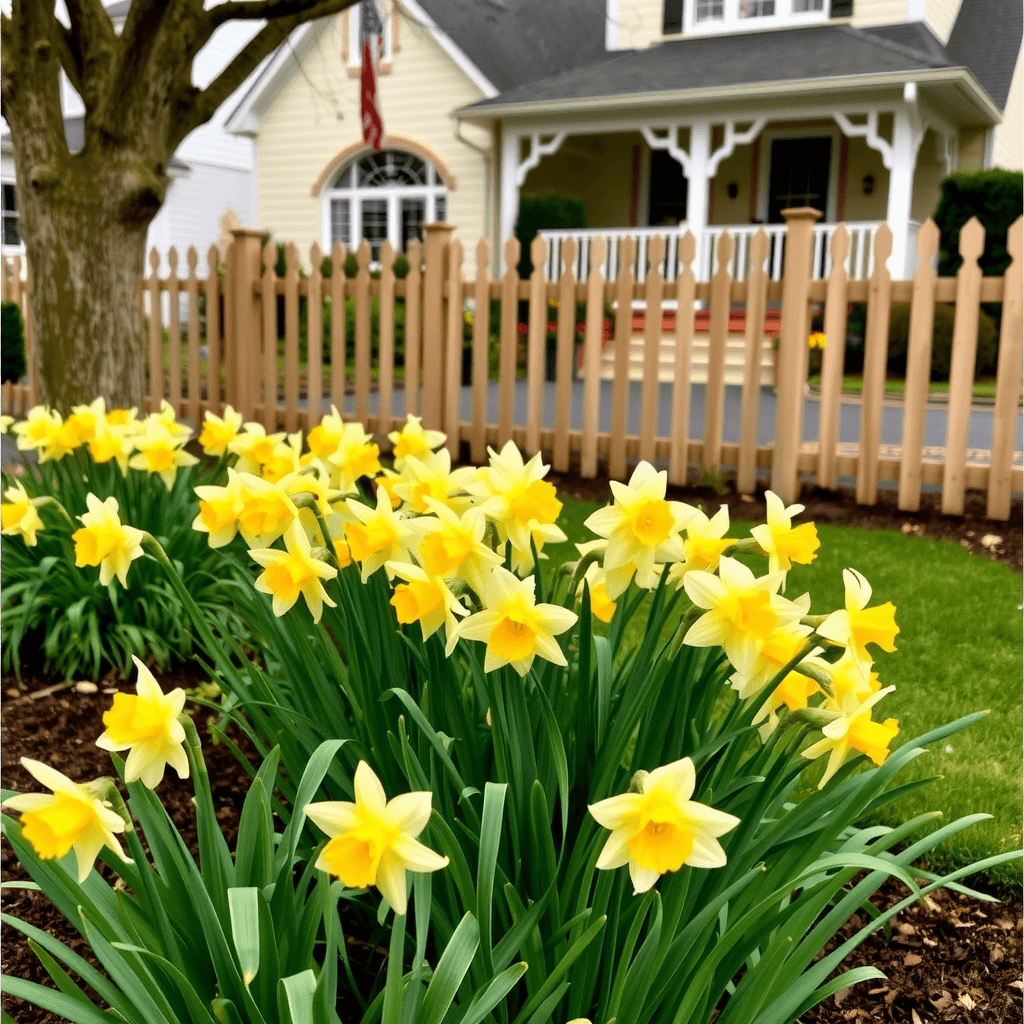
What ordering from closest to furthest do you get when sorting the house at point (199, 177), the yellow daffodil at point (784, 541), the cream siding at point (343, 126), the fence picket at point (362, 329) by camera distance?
the yellow daffodil at point (784, 541)
the fence picket at point (362, 329)
the cream siding at point (343, 126)
the house at point (199, 177)

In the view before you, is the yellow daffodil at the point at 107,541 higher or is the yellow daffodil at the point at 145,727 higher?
the yellow daffodil at the point at 107,541

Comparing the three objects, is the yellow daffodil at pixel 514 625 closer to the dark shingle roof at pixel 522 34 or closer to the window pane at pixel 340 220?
the dark shingle roof at pixel 522 34

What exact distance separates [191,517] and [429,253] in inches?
148

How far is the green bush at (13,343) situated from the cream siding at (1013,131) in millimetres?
14103

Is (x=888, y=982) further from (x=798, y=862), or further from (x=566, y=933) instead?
(x=566, y=933)

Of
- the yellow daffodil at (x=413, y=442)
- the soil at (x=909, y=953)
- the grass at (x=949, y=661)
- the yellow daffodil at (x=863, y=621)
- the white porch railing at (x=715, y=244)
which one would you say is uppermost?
the white porch railing at (x=715, y=244)

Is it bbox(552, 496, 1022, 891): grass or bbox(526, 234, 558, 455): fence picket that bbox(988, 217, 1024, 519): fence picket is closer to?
bbox(552, 496, 1022, 891): grass

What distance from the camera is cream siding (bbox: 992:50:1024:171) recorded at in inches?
672

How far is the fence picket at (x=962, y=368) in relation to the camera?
17.7ft

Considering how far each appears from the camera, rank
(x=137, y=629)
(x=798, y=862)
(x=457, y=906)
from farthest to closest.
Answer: (x=137, y=629)
(x=457, y=906)
(x=798, y=862)

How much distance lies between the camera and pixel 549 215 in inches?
653

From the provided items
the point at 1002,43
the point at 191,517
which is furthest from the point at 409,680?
the point at 1002,43

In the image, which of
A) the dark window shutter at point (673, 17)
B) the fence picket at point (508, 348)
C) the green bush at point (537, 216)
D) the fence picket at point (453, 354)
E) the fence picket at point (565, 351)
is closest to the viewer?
the fence picket at point (565, 351)

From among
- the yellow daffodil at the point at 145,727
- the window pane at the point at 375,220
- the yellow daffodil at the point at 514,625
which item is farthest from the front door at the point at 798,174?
the yellow daffodil at the point at 145,727
